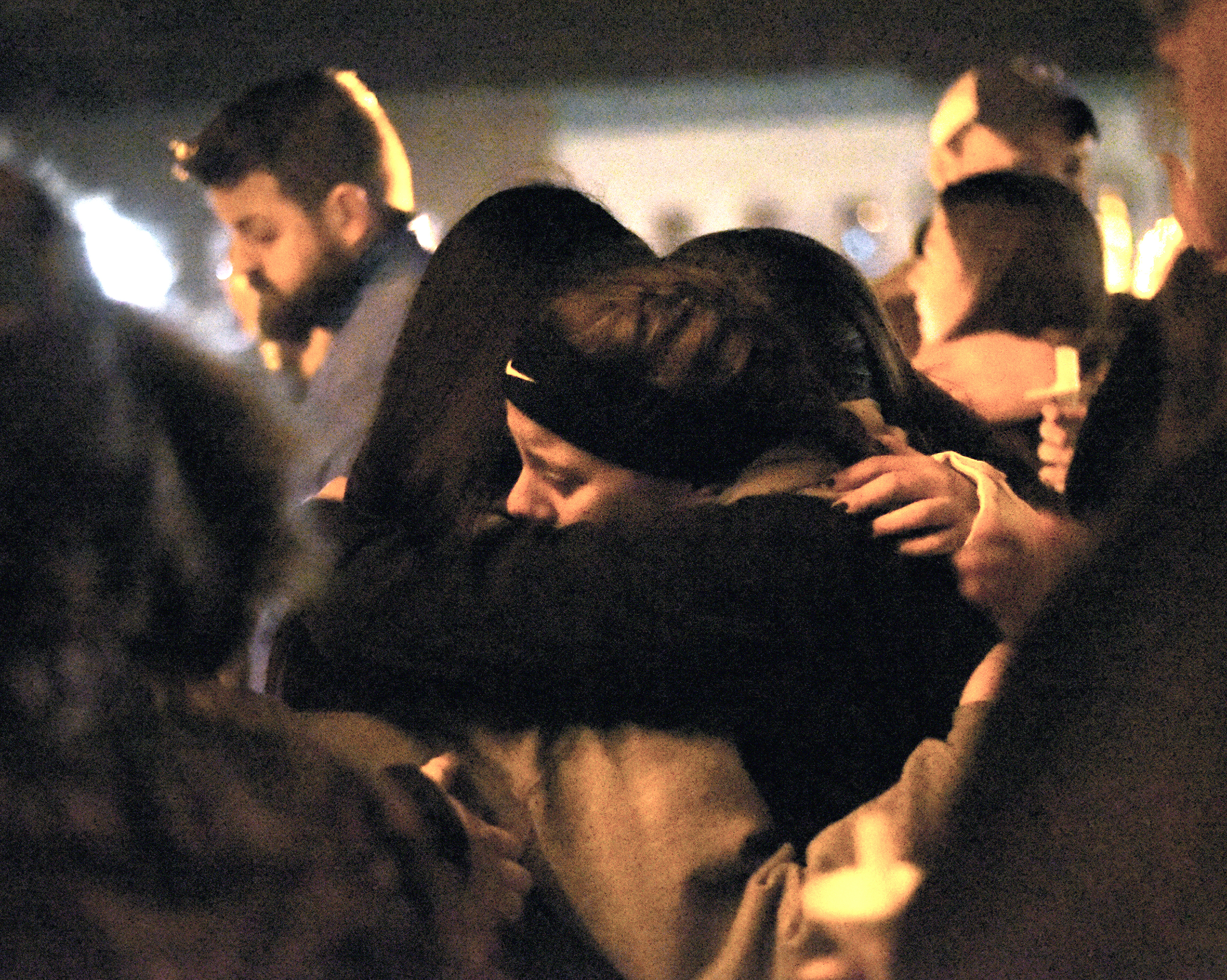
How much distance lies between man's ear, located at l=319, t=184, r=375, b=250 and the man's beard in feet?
0.04

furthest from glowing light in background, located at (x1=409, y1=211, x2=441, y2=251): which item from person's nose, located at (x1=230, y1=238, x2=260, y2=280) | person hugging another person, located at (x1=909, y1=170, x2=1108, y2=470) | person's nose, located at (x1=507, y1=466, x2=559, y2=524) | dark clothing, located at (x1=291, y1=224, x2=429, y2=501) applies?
person hugging another person, located at (x1=909, y1=170, x2=1108, y2=470)

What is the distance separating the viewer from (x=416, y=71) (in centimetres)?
88

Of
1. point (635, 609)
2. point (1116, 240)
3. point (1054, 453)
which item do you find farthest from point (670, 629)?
point (1116, 240)

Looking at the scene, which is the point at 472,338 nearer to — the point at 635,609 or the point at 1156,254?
the point at 635,609

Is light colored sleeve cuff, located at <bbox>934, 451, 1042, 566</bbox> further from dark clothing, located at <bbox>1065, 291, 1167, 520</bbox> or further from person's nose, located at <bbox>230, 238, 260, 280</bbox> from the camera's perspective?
person's nose, located at <bbox>230, 238, 260, 280</bbox>

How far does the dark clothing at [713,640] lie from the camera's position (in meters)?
0.70

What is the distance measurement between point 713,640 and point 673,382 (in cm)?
17

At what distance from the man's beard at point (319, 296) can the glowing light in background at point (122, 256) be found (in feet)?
0.29

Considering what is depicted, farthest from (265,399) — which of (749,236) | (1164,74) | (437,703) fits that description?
(1164,74)

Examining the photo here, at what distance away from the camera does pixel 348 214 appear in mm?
914

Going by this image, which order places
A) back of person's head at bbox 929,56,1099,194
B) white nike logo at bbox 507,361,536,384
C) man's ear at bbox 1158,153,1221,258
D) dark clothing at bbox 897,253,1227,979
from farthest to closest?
1. back of person's head at bbox 929,56,1099,194
2. white nike logo at bbox 507,361,536,384
3. man's ear at bbox 1158,153,1221,258
4. dark clothing at bbox 897,253,1227,979

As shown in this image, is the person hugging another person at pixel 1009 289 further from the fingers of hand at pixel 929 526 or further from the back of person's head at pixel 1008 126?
the fingers of hand at pixel 929 526

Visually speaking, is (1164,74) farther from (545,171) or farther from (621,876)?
(621,876)

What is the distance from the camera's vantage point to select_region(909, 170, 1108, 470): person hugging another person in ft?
2.85
